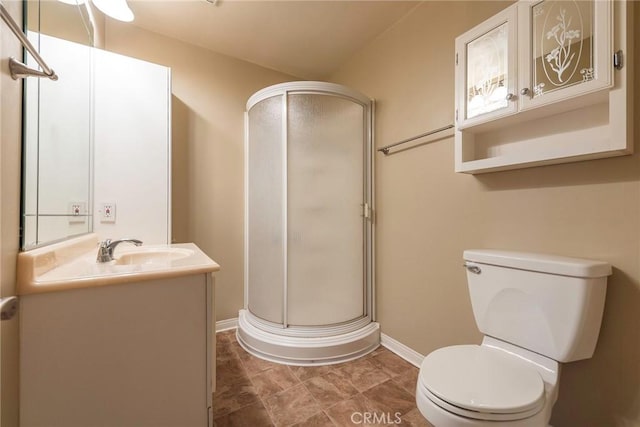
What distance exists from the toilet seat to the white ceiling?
82.0 inches

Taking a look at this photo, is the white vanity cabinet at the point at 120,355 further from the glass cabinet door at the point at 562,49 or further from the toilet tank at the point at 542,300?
the glass cabinet door at the point at 562,49

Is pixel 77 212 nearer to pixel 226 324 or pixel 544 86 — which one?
pixel 226 324

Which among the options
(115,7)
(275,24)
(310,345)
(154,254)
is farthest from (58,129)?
(310,345)

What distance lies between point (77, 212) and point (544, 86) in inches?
88.0

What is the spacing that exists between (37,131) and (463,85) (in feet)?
6.04

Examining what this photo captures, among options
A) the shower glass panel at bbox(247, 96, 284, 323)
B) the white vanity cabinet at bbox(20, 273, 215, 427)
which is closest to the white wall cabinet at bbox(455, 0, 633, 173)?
the shower glass panel at bbox(247, 96, 284, 323)

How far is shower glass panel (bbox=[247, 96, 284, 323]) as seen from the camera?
6.46ft

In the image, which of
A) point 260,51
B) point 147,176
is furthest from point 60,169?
point 260,51

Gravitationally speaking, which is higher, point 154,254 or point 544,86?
point 544,86

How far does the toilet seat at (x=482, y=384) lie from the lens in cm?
82

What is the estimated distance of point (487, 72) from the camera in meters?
1.28

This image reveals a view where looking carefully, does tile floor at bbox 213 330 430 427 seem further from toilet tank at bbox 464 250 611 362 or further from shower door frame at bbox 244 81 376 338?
toilet tank at bbox 464 250 611 362

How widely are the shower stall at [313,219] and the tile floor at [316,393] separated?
0.57ft

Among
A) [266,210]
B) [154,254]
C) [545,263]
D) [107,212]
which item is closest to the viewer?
[545,263]
